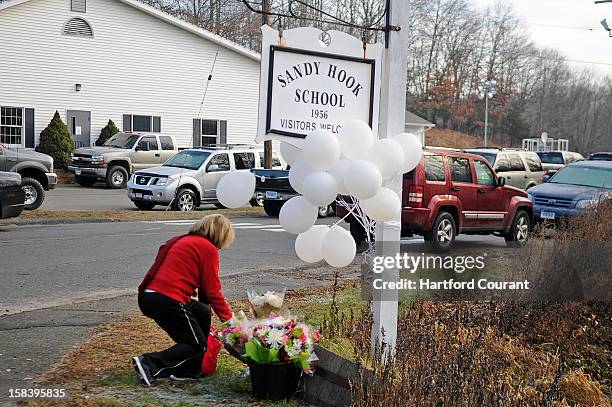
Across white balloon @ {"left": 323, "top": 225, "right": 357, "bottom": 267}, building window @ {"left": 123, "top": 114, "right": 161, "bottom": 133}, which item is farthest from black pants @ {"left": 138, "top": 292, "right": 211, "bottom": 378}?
building window @ {"left": 123, "top": 114, "right": 161, "bottom": 133}

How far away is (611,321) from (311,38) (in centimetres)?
460

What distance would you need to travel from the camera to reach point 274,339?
5.88 m

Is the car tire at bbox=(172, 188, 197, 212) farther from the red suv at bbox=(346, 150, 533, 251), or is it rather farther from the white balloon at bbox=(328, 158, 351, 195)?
the white balloon at bbox=(328, 158, 351, 195)

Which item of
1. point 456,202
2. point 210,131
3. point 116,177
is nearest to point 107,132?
point 116,177

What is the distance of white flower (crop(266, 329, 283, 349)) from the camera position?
586 cm

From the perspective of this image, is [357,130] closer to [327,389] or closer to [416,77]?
[327,389]

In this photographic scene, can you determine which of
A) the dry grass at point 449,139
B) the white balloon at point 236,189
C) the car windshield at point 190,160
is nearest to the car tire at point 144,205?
the car windshield at point 190,160

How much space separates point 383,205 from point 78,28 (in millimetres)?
29391

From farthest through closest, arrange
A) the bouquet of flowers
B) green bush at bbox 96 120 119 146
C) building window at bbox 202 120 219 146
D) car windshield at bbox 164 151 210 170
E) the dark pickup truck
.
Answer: building window at bbox 202 120 219 146 < green bush at bbox 96 120 119 146 < car windshield at bbox 164 151 210 170 < the dark pickup truck < the bouquet of flowers

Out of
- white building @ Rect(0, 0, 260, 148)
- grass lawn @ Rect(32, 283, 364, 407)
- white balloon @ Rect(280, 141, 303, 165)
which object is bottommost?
grass lawn @ Rect(32, 283, 364, 407)

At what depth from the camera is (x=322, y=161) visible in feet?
17.3

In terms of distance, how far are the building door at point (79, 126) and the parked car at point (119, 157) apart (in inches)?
106

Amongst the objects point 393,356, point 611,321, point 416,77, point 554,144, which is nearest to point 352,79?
point 393,356

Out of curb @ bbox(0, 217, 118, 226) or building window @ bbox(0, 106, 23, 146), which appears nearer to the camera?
curb @ bbox(0, 217, 118, 226)
